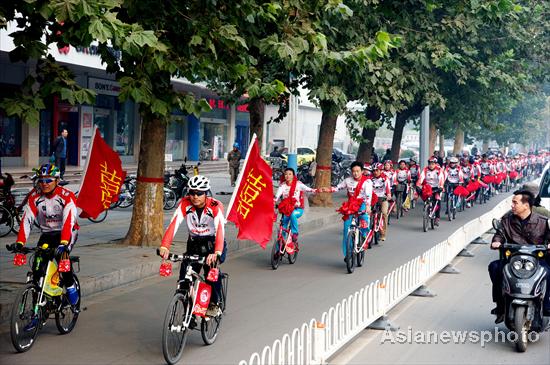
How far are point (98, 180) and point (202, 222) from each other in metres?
3.66

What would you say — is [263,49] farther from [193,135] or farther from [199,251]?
[193,135]

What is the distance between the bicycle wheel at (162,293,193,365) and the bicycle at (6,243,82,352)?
139 centimetres

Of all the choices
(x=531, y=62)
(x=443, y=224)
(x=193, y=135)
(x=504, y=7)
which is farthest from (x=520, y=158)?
(x=504, y=7)

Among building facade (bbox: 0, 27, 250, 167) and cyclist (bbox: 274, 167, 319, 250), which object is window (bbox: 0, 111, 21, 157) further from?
cyclist (bbox: 274, 167, 319, 250)

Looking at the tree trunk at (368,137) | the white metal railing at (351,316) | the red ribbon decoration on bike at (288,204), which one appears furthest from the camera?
the tree trunk at (368,137)

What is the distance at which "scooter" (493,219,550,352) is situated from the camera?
7945 mm

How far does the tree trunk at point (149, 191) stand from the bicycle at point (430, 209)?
7.86m

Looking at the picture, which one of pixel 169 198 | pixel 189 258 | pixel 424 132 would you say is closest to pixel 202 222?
pixel 189 258

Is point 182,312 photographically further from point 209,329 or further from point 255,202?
point 255,202

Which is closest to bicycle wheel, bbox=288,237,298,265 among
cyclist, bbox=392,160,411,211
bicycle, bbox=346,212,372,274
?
bicycle, bbox=346,212,372,274

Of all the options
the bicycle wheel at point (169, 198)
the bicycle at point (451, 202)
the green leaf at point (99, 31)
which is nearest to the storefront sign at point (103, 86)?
the bicycle wheel at point (169, 198)

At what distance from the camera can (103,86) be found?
34.1 meters

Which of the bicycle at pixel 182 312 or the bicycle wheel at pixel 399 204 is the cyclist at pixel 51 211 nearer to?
the bicycle at pixel 182 312

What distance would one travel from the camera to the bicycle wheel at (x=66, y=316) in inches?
326
